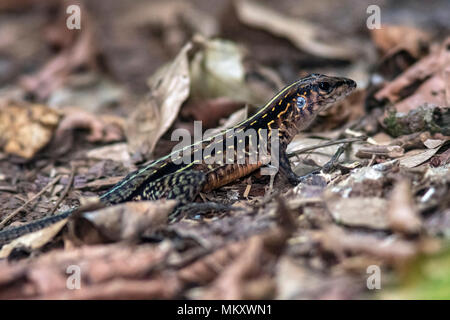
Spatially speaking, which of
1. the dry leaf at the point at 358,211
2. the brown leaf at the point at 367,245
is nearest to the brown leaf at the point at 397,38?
the dry leaf at the point at 358,211

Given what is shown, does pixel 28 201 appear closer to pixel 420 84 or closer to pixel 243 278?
pixel 243 278

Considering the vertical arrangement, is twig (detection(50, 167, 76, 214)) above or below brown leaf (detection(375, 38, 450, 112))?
below

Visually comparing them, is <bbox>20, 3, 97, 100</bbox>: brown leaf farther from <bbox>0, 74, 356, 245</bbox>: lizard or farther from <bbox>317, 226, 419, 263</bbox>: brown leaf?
<bbox>317, 226, 419, 263</bbox>: brown leaf

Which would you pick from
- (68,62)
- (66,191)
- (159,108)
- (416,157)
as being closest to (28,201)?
(66,191)

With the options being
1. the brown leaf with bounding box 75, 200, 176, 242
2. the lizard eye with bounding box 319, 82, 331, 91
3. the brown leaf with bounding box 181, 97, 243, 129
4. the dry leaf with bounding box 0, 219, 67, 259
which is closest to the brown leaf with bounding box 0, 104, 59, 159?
the brown leaf with bounding box 181, 97, 243, 129

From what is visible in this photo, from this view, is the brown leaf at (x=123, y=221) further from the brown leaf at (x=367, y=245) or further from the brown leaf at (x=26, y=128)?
the brown leaf at (x=26, y=128)
